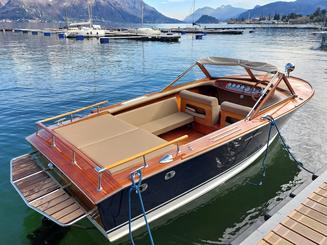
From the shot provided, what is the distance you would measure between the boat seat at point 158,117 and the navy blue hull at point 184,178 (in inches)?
70.3

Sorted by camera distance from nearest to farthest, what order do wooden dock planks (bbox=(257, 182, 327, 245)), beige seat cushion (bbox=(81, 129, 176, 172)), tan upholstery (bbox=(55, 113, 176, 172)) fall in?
wooden dock planks (bbox=(257, 182, 327, 245)) → beige seat cushion (bbox=(81, 129, 176, 172)) → tan upholstery (bbox=(55, 113, 176, 172))

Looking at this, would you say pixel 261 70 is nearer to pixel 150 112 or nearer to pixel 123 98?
pixel 150 112

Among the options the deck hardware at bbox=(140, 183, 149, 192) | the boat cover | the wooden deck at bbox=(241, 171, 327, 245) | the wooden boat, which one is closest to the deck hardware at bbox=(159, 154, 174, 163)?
the wooden boat

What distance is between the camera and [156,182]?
179 inches

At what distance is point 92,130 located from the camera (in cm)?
550

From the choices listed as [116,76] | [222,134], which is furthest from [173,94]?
[116,76]

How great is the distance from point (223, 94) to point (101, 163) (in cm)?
580

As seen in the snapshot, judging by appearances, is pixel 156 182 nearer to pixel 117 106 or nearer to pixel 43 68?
pixel 117 106

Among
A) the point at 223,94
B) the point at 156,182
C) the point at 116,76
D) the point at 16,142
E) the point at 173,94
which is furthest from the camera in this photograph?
the point at 116,76

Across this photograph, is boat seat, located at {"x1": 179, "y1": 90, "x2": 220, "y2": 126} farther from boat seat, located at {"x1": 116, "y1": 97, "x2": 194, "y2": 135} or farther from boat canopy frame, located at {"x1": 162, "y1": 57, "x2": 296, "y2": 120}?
boat canopy frame, located at {"x1": 162, "y1": 57, "x2": 296, "y2": 120}

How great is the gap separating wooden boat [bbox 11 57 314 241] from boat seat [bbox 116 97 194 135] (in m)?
0.03

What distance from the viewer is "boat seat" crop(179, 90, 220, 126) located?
22.8 ft

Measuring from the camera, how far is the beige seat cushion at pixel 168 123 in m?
6.74

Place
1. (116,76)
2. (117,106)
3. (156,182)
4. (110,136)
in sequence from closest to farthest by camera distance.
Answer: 1. (156,182)
2. (110,136)
3. (117,106)
4. (116,76)
